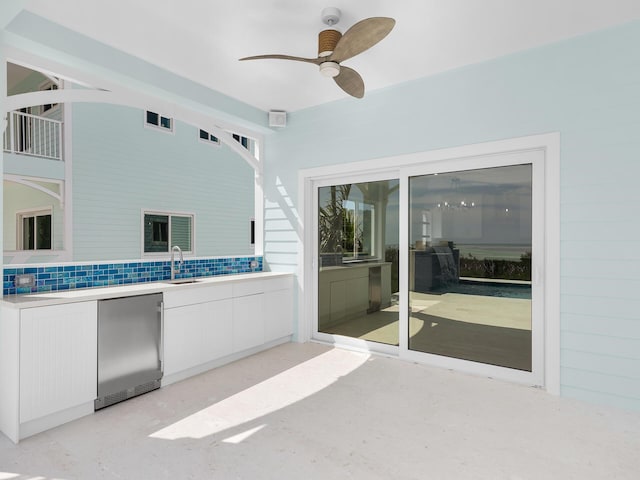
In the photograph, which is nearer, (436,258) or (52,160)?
(436,258)

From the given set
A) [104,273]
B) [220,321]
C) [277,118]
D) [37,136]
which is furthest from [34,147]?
[220,321]

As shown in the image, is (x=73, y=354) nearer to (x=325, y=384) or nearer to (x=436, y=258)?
(x=325, y=384)

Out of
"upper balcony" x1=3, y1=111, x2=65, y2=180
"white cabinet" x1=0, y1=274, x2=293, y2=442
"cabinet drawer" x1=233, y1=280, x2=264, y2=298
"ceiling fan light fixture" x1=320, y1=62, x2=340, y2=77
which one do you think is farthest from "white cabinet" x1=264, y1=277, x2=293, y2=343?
"upper balcony" x1=3, y1=111, x2=65, y2=180

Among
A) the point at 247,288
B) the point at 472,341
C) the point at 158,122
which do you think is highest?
the point at 158,122

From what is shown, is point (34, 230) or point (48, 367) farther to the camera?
point (34, 230)

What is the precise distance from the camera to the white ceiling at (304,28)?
103 inches

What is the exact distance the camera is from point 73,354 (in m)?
2.64

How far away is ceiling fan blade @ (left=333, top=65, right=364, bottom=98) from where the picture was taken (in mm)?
2877

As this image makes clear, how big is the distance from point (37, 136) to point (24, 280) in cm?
514

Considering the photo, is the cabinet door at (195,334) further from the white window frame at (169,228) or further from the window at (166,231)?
the window at (166,231)

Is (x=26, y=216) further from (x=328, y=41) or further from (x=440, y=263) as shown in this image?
(x=440, y=263)

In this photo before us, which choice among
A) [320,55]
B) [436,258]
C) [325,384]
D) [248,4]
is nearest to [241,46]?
[248,4]

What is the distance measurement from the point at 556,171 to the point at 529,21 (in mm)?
1190

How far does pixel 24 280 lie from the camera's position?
282 cm
